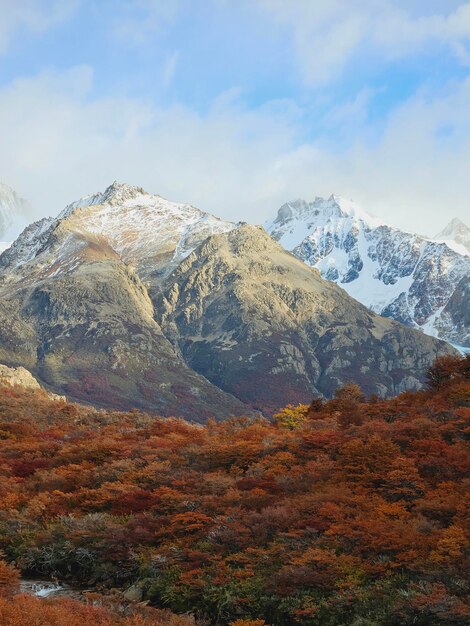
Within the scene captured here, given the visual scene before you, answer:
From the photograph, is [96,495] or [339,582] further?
[96,495]

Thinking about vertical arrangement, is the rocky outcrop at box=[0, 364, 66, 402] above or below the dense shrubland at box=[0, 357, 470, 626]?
below

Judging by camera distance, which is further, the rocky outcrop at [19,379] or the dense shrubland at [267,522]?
the rocky outcrop at [19,379]

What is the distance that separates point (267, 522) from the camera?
4131cm

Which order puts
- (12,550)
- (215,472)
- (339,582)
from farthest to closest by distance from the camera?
(215,472) < (12,550) < (339,582)

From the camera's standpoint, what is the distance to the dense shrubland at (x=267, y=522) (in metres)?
33.7

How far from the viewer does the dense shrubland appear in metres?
33.7

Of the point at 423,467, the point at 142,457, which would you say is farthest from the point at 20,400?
the point at 423,467

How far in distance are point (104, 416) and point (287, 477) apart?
6310 cm

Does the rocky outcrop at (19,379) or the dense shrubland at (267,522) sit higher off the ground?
the dense shrubland at (267,522)

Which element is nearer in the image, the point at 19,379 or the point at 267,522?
the point at 267,522

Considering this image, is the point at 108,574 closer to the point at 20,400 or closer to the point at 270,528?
the point at 270,528

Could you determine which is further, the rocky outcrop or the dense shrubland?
the rocky outcrop

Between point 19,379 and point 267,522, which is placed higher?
point 267,522

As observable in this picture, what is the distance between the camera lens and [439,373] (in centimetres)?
Result: 8200
